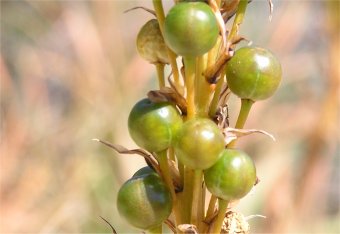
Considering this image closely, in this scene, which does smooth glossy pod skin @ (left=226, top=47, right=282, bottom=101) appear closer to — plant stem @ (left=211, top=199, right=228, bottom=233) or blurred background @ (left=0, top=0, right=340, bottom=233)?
plant stem @ (left=211, top=199, right=228, bottom=233)

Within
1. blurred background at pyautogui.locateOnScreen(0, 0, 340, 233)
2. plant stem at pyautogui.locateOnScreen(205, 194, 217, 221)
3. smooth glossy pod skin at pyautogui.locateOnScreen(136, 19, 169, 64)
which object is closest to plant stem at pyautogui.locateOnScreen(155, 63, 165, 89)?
smooth glossy pod skin at pyautogui.locateOnScreen(136, 19, 169, 64)

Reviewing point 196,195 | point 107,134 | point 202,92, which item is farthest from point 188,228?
point 107,134

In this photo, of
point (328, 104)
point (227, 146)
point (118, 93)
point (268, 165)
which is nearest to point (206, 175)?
point (227, 146)

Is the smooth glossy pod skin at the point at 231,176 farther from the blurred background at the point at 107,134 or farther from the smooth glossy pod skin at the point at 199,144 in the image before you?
the blurred background at the point at 107,134

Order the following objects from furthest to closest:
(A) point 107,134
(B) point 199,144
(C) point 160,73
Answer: (A) point 107,134 → (C) point 160,73 → (B) point 199,144

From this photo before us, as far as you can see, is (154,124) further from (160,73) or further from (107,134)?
(107,134)

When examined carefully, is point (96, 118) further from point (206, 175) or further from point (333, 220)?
point (206, 175)
